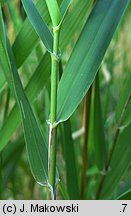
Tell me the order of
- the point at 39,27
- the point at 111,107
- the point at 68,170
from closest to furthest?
1. the point at 39,27
2. the point at 68,170
3. the point at 111,107

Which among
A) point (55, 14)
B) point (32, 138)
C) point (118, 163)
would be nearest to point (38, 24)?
point (55, 14)

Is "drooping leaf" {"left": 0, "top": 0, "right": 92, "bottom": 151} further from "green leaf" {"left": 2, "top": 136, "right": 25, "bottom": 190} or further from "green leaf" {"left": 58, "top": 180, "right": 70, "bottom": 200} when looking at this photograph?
"green leaf" {"left": 2, "top": 136, "right": 25, "bottom": 190}

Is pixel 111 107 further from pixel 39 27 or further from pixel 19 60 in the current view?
pixel 39 27

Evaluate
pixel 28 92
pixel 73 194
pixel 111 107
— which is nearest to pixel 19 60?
pixel 28 92

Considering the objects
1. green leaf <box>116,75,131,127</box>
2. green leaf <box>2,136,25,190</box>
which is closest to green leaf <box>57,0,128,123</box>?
green leaf <box>116,75,131,127</box>

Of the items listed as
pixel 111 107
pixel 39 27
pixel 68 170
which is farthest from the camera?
pixel 111 107

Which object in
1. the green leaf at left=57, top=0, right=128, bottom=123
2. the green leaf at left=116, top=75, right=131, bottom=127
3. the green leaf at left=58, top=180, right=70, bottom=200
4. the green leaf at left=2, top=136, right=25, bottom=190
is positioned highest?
the green leaf at left=57, top=0, right=128, bottom=123

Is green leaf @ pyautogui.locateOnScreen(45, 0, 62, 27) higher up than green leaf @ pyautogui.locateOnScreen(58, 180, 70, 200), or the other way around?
green leaf @ pyautogui.locateOnScreen(45, 0, 62, 27)

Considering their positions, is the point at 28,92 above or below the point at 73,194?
above

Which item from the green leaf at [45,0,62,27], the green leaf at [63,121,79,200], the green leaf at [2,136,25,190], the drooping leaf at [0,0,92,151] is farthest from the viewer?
the green leaf at [2,136,25,190]
